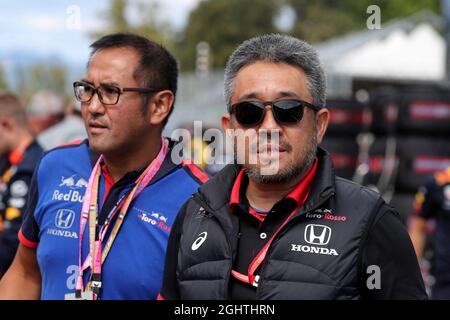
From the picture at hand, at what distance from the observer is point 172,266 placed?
2369 millimetres

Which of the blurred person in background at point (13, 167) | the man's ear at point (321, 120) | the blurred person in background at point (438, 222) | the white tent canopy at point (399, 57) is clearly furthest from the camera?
the white tent canopy at point (399, 57)

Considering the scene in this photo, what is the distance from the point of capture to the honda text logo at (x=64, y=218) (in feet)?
9.53

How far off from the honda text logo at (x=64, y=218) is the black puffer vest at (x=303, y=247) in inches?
28.6

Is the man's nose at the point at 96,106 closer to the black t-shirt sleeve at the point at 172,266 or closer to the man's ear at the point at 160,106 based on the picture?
the man's ear at the point at 160,106

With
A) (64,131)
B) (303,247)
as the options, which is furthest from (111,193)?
(64,131)

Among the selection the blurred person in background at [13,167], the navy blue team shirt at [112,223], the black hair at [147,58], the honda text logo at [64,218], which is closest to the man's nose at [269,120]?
the navy blue team shirt at [112,223]

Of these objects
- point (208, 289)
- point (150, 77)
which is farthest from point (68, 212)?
point (208, 289)

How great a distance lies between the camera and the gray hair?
2.30 meters

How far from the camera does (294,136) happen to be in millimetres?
2285

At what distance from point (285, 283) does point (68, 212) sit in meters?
1.16

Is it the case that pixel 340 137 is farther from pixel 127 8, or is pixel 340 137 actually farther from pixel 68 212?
pixel 127 8

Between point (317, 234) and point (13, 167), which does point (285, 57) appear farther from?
point (13, 167)

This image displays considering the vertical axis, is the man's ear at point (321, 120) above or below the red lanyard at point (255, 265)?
above

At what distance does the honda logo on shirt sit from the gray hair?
0.41m
